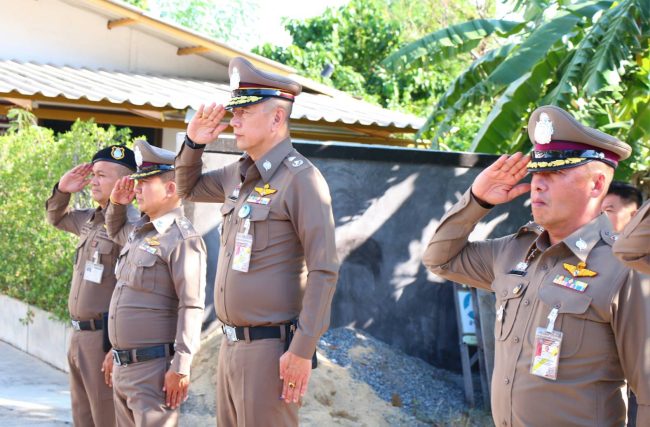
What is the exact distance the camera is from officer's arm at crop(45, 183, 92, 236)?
6918 millimetres

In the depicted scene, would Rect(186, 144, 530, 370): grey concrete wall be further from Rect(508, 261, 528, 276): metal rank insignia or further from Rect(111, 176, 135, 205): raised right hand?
Rect(508, 261, 528, 276): metal rank insignia

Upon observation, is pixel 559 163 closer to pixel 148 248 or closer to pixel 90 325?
pixel 148 248

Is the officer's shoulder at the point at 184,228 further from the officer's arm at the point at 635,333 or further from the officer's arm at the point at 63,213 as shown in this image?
the officer's arm at the point at 635,333

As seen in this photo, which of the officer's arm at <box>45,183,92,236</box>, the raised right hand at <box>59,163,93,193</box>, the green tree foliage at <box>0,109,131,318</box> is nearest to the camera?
the raised right hand at <box>59,163,93,193</box>

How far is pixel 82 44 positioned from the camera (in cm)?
1512

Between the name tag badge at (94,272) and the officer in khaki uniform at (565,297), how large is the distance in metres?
3.03

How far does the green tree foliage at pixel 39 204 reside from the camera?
9.37 meters

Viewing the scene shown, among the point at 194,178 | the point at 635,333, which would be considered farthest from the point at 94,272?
the point at 635,333

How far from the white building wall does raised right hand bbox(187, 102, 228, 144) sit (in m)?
10.4

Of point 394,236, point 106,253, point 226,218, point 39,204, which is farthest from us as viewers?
point 39,204

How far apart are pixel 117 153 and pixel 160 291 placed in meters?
1.38

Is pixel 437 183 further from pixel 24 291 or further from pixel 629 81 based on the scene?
pixel 24 291

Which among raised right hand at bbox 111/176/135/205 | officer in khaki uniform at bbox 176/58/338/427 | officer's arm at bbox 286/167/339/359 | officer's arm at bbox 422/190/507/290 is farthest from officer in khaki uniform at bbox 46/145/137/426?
officer's arm at bbox 422/190/507/290

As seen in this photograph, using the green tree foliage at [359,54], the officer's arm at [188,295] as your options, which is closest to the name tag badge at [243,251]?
the officer's arm at [188,295]
